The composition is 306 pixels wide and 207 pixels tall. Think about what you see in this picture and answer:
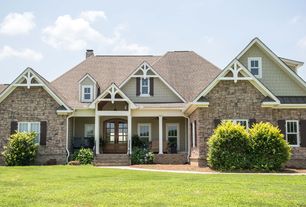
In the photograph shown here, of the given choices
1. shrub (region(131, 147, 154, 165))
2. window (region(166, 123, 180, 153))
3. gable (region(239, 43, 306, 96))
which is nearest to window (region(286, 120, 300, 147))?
gable (region(239, 43, 306, 96))

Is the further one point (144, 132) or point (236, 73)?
point (144, 132)

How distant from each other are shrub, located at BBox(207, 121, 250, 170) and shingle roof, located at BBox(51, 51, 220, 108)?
8045 millimetres

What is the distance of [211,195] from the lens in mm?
11781

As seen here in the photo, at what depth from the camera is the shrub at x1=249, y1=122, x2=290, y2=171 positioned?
21078mm

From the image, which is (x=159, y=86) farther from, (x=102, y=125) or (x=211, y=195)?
(x=211, y=195)

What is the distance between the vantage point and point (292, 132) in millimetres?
25391

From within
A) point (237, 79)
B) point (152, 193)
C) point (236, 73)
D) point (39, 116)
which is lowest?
point (152, 193)

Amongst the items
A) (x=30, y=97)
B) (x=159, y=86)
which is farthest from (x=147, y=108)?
(x=30, y=97)

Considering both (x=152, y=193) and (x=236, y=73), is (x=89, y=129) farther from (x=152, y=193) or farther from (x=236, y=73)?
(x=152, y=193)

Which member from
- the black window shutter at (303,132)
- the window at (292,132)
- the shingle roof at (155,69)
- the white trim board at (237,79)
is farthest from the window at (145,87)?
the black window shutter at (303,132)

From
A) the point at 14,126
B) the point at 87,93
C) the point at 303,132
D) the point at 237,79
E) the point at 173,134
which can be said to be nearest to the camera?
the point at 237,79

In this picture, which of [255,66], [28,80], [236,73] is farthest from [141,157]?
[255,66]

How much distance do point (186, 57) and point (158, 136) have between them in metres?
7.79

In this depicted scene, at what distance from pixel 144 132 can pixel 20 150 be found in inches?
343
